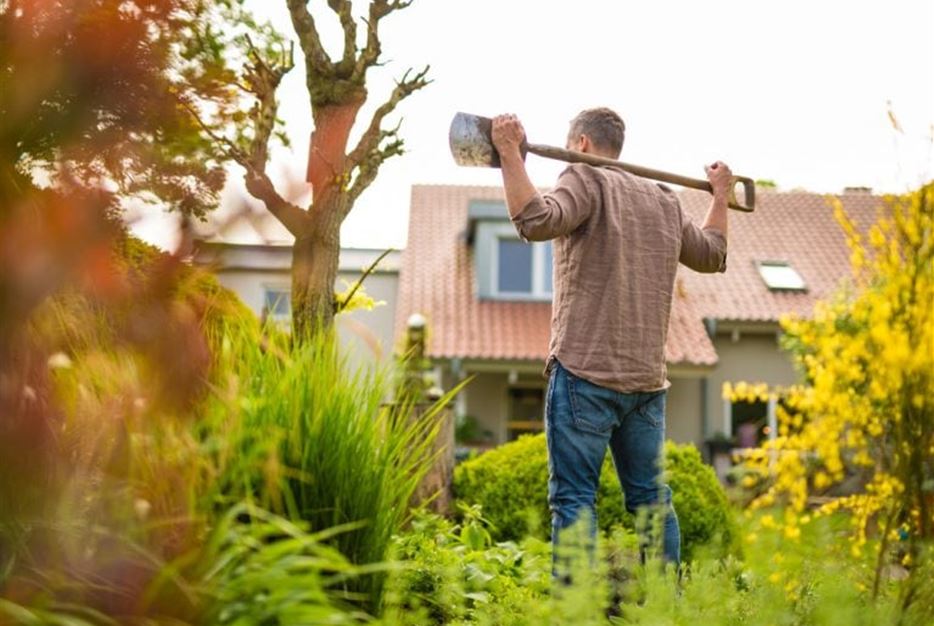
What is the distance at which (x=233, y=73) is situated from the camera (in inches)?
89.1

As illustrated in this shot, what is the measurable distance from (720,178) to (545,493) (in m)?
2.51

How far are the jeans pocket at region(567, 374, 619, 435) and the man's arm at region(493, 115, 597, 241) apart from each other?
0.45 meters

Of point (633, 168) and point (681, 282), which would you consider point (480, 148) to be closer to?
point (633, 168)

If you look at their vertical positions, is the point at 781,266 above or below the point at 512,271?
above

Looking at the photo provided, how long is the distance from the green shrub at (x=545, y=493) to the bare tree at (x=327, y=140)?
1825mm

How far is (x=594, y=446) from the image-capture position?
334 centimetres

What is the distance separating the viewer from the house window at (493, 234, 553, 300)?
18688 mm

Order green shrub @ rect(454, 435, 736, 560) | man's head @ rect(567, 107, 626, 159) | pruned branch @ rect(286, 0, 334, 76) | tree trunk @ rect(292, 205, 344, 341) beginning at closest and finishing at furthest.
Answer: man's head @ rect(567, 107, 626, 159), tree trunk @ rect(292, 205, 344, 341), pruned branch @ rect(286, 0, 334, 76), green shrub @ rect(454, 435, 736, 560)

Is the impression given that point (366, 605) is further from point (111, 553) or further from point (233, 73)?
point (233, 73)

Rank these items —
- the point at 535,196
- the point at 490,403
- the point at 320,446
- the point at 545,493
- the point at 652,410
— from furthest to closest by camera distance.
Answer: the point at 490,403 < the point at 545,493 < the point at 652,410 < the point at 535,196 < the point at 320,446

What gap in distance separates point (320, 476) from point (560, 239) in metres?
1.28

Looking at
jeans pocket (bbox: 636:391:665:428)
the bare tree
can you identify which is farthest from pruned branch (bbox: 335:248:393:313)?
jeans pocket (bbox: 636:391:665:428)

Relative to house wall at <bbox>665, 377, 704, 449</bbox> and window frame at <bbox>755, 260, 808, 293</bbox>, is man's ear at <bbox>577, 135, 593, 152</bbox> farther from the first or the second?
window frame at <bbox>755, 260, 808, 293</bbox>

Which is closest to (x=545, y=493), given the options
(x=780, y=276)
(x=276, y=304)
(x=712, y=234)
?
(x=712, y=234)
